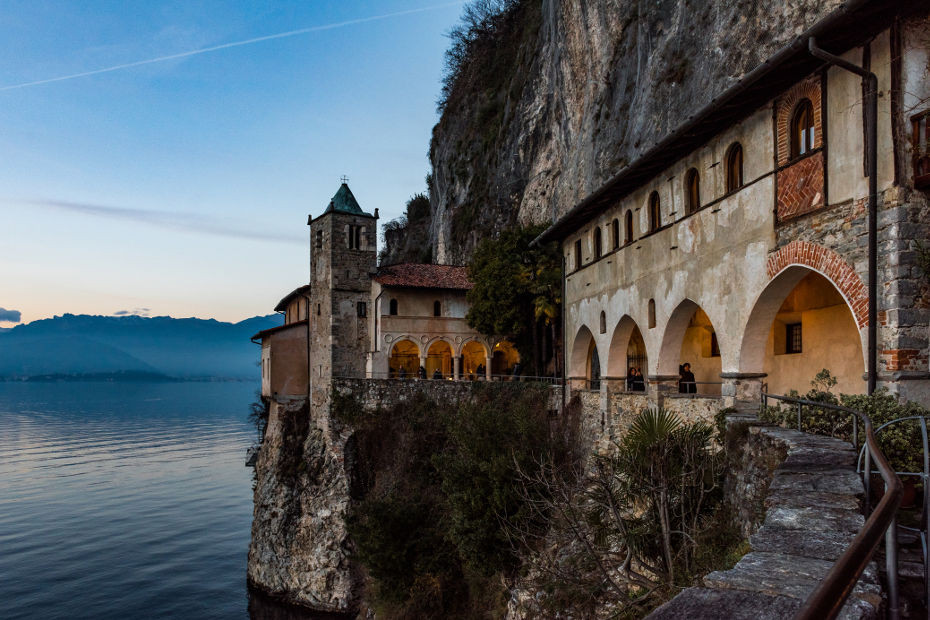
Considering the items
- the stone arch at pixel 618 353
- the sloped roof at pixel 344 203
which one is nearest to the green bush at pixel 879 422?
the stone arch at pixel 618 353

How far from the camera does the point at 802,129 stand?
465 inches

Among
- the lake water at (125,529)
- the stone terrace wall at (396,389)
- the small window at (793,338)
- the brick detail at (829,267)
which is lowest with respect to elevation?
the lake water at (125,529)

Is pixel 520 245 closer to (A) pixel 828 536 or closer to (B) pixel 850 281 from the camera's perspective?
(B) pixel 850 281

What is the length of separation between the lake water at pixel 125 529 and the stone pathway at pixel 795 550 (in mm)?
29204

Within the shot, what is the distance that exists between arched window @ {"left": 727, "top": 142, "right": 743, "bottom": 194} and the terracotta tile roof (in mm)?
24714

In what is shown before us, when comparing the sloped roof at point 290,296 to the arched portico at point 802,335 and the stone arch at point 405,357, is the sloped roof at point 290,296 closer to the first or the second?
the stone arch at point 405,357

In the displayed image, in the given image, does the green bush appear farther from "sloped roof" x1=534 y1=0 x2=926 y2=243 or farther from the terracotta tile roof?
the terracotta tile roof

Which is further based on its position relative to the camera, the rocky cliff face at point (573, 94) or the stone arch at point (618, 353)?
the rocky cliff face at point (573, 94)

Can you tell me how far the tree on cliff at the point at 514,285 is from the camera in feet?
112

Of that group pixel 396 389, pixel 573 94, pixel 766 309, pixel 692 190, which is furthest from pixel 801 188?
pixel 573 94

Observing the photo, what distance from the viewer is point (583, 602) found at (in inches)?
505

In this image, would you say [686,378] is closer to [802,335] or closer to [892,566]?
[802,335]

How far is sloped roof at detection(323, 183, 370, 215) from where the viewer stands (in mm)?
36312

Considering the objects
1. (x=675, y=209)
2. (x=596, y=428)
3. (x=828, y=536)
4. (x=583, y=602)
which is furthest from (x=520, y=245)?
(x=828, y=536)
